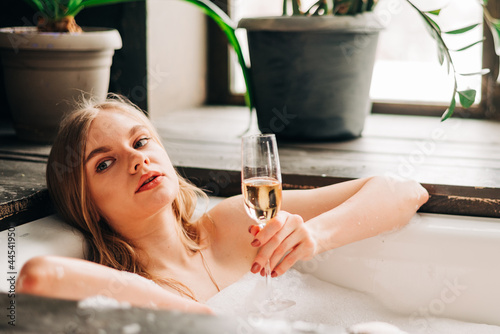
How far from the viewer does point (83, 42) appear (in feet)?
5.65

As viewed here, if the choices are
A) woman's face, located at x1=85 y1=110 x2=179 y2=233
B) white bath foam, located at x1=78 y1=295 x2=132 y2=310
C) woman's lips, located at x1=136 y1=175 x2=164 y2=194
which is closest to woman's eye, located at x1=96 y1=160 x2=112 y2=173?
woman's face, located at x1=85 y1=110 x2=179 y2=233

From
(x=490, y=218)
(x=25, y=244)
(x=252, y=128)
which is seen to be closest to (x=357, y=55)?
(x=252, y=128)

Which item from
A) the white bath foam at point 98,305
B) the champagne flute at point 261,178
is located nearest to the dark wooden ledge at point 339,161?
the champagne flute at point 261,178

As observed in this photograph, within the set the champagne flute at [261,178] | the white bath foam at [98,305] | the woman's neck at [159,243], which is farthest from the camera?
the woman's neck at [159,243]

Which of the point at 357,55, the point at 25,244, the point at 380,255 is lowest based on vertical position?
the point at 380,255

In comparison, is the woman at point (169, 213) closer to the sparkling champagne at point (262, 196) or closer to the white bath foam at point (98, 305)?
the sparkling champagne at point (262, 196)

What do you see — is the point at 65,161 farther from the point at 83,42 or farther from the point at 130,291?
the point at 83,42

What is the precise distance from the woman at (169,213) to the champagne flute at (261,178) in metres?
0.05

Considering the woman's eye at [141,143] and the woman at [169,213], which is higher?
Result: the woman's eye at [141,143]

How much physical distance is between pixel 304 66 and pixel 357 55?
0.18m

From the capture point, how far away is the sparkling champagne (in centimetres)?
104

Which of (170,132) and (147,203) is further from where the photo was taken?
(170,132)

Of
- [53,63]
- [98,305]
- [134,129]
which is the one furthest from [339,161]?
[98,305]

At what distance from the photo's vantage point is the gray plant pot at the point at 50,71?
1.71m
